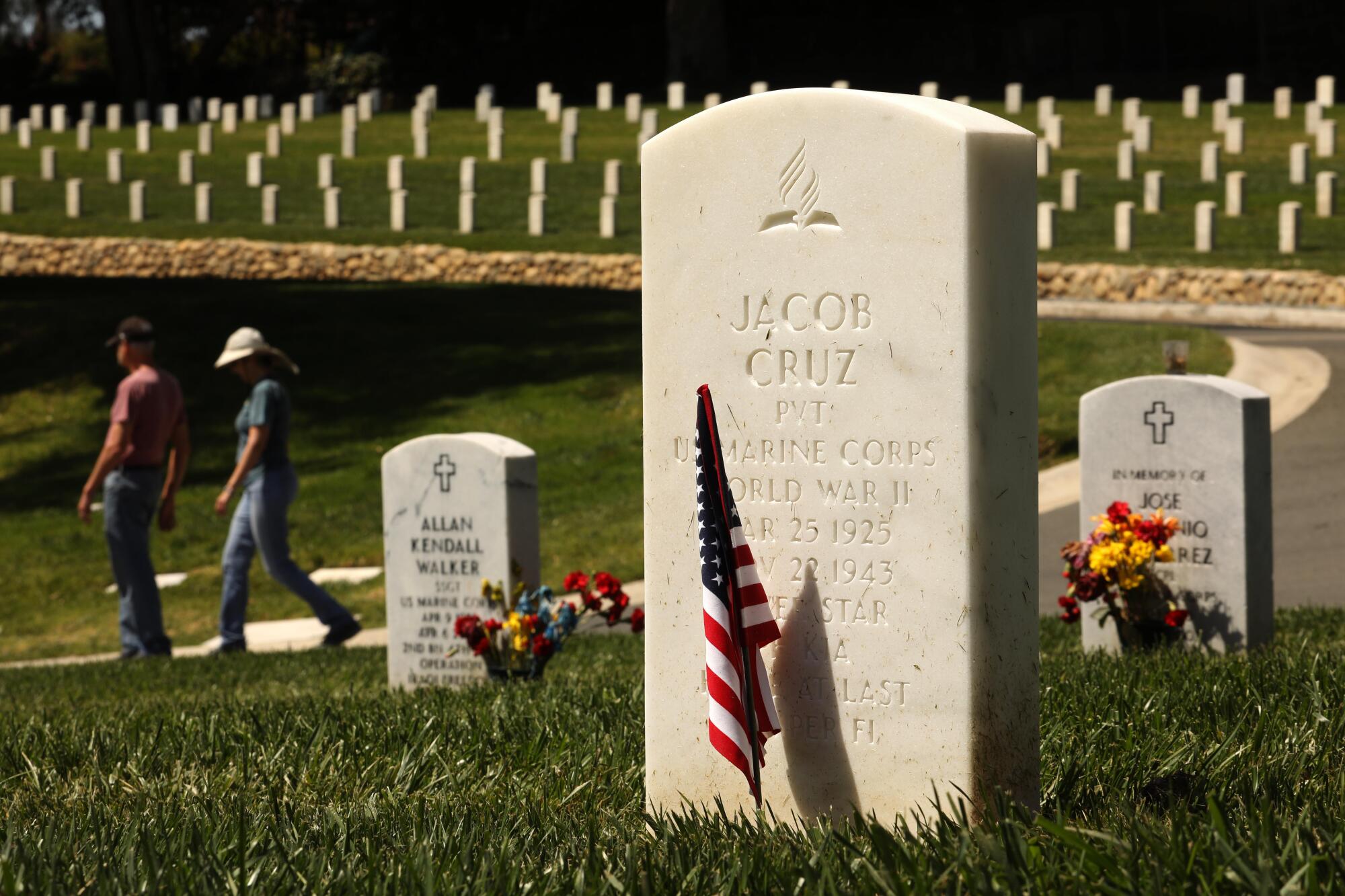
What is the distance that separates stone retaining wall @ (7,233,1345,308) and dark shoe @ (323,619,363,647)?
14.0 metres

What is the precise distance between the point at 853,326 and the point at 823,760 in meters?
1.07

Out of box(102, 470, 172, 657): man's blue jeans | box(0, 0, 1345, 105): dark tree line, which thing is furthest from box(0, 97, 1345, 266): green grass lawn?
box(102, 470, 172, 657): man's blue jeans

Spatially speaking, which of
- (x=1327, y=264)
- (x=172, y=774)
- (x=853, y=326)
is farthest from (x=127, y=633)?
(x=1327, y=264)

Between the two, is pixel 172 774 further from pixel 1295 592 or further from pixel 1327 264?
pixel 1327 264

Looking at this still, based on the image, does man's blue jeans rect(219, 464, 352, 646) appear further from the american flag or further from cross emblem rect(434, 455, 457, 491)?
the american flag

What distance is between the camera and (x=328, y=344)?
20031mm

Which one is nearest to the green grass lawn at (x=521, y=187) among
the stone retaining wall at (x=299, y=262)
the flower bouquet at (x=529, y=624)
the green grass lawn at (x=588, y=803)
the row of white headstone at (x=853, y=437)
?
the stone retaining wall at (x=299, y=262)

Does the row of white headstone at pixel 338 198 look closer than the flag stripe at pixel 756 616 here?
No

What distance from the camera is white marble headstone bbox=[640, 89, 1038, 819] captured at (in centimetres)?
393

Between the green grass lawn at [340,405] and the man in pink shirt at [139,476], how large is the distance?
1.56 metres

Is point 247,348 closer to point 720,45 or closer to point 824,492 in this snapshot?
point 824,492

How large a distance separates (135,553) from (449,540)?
329 cm

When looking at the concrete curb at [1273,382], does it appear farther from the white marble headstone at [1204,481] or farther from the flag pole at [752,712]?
the flag pole at [752,712]

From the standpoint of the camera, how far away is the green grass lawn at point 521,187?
85.3 feet
